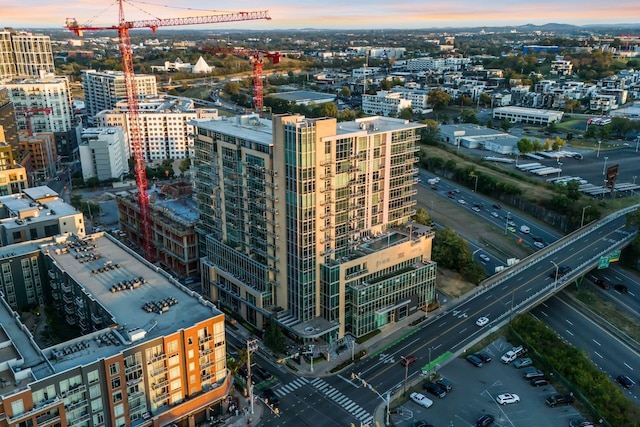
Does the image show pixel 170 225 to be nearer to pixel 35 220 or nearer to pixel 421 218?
pixel 35 220

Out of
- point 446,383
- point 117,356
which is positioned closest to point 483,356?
point 446,383

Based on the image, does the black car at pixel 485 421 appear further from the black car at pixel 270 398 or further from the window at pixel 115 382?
the window at pixel 115 382

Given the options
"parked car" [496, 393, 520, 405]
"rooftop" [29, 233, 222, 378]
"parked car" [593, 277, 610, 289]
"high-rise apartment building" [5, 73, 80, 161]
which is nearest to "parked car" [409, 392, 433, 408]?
"parked car" [496, 393, 520, 405]

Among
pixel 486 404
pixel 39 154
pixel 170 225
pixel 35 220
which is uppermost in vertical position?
pixel 35 220

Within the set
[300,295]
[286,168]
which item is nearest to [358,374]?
[300,295]

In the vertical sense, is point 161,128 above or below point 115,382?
above
